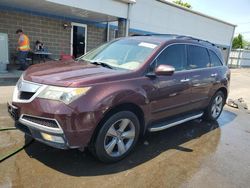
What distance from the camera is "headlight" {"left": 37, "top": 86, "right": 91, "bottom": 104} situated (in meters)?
2.86

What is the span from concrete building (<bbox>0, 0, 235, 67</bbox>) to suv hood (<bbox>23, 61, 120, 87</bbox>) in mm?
6375

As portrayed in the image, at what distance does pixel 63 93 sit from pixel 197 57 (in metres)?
3.11

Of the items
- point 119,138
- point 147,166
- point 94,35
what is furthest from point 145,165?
point 94,35

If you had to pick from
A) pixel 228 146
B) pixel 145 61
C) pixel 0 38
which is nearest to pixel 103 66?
pixel 145 61

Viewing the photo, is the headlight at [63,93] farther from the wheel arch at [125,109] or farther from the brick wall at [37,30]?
the brick wall at [37,30]

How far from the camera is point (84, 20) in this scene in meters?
13.5

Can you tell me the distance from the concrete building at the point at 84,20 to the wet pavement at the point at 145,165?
7052mm

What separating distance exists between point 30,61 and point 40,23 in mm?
1992

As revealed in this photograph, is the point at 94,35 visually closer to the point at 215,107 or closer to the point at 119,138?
the point at 215,107

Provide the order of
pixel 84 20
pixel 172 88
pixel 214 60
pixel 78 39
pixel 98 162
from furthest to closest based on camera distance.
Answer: pixel 78 39
pixel 84 20
pixel 214 60
pixel 172 88
pixel 98 162

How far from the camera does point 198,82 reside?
4730 millimetres

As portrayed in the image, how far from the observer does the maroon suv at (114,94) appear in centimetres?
288

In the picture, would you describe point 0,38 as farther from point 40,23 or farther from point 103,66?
point 103,66

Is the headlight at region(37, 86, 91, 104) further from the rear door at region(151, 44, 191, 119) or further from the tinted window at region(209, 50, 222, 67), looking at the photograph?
the tinted window at region(209, 50, 222, 67)
